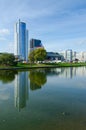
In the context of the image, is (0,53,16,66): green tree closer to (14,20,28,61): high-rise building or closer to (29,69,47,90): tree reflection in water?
(29,69,47,90): tree reflection in water

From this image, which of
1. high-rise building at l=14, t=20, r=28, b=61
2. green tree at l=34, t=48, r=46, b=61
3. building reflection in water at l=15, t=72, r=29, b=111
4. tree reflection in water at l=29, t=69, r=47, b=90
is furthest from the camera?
high-rise building at l=14, t=20, r=28, b=61

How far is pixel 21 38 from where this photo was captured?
183 meters

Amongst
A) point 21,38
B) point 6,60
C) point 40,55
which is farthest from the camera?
point 21,38

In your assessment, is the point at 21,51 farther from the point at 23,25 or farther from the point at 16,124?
the point at 16,124

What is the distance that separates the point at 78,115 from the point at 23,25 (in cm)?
17456

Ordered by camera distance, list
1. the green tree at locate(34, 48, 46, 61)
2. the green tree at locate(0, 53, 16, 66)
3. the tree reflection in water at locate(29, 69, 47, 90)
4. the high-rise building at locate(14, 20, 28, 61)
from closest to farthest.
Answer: the tree reflection in water at locate(29, 69, 47, 90) → the green tree at locate(0, 53, 16, 66) → the green tree at locate(34, 48, 46, 61) → the high-rise building at locate(14, 20, 28, 61)

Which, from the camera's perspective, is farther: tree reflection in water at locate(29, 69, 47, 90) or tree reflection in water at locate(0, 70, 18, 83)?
tree reflection in water at locate(0, 70, 18, 83)

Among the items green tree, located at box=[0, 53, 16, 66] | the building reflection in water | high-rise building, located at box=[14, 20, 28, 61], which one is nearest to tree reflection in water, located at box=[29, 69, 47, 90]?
the building reflection in water

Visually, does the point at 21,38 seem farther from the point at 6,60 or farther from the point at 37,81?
the point at 37,81

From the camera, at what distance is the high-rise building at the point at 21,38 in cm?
17862

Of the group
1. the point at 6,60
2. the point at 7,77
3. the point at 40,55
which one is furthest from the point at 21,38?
the point at 7,77

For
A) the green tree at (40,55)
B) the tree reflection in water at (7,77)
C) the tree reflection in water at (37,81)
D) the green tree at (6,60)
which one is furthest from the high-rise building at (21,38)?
the tree reflection in water at (37,81)

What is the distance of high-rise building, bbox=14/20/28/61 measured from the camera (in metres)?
179

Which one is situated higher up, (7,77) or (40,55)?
(40,55)
